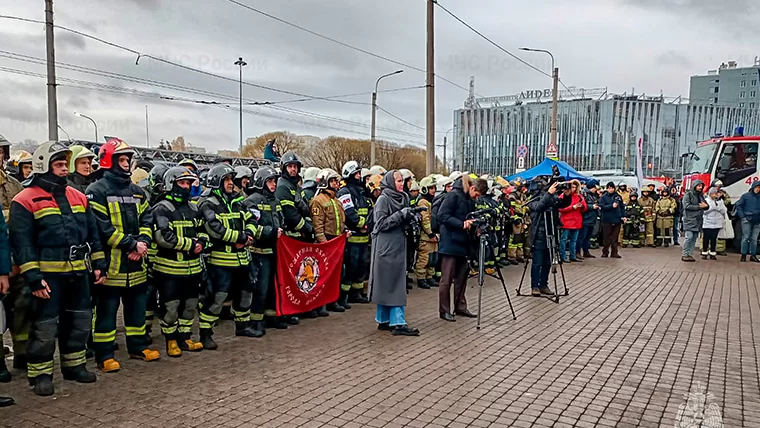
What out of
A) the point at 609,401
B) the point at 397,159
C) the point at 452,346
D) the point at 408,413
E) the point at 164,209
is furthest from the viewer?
the point at 397,159

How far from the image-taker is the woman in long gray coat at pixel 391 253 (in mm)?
7344

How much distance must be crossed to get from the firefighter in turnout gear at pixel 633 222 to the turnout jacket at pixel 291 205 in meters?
13.6

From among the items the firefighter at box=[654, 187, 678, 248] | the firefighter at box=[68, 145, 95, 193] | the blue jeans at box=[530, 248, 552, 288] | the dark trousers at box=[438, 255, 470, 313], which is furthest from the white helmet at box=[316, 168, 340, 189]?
the firefighter at box=[654, 187, 678, 248]

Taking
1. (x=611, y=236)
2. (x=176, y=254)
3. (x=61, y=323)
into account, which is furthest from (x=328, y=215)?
(x=611, y=236)

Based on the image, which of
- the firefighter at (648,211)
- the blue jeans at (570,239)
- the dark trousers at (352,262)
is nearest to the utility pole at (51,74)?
Result: the dark trousers at (352,262)

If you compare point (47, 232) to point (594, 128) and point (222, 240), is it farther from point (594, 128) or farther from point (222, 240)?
point (594, 128)

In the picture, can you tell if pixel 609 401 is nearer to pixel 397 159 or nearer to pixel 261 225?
pixel 261 225

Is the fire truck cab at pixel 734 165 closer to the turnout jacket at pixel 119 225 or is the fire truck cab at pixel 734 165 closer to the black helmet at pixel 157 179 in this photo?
the black helmet at pixel 157 179

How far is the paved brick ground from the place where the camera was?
4.79 meters

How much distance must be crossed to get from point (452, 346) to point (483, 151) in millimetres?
80371

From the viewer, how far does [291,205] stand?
7.94m

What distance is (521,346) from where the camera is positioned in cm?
697

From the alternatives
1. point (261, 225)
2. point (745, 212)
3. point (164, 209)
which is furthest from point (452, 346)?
point (745, 212)

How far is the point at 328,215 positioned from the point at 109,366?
149 inches
